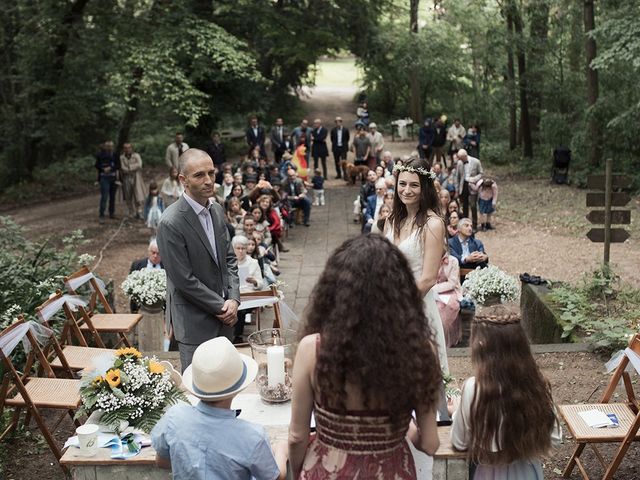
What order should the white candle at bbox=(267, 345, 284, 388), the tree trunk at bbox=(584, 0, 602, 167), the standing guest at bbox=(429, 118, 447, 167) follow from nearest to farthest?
the white candle at bbox=(267, 345, 284, 388) → the tree trunk at bbox=(584, 0, 602, 167) → the standing guest at bbox=(429, 118, 447, 167)

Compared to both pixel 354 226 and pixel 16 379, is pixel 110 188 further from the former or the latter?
pixel 16 379

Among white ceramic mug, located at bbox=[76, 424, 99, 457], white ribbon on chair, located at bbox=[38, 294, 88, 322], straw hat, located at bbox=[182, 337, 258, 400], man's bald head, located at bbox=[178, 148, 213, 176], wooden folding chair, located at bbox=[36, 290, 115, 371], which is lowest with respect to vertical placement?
wooden folding chair, located at bbox=[36, 290, 115, 371]

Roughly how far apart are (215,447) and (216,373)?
304 mm

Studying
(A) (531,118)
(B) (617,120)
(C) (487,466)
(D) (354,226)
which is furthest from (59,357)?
(A) (531,118)

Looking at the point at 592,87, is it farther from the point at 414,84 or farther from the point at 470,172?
the point at 414,84

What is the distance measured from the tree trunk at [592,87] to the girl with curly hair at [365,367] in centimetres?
1856

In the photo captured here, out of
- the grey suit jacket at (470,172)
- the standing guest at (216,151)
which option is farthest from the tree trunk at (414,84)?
the grey suit jacket at (470,172)

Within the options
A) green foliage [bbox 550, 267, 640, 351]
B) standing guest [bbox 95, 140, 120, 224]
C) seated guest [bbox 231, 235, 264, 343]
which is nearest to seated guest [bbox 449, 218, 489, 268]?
green foliage [bbox 550, 267, 640, 351]

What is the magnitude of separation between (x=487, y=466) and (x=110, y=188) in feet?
49.7

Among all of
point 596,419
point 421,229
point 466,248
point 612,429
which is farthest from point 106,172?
point 612,429

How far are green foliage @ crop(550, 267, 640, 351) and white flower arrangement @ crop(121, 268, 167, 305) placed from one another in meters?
4.35

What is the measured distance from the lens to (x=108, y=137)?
26203 millimetres

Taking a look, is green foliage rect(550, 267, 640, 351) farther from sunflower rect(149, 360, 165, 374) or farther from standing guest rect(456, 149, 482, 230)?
standing guest rect(456, 149, 482, 230)

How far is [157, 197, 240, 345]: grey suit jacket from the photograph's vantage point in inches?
195
